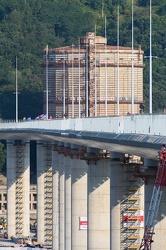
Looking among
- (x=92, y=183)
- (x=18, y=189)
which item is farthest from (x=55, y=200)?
(x=92, y=183)

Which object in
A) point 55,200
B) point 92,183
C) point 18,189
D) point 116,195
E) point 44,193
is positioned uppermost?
point 116,195

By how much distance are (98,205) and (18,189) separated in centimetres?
7218

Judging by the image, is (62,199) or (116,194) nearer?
(116,194)

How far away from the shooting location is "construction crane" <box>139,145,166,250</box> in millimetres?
70250

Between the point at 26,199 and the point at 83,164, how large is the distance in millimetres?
55826

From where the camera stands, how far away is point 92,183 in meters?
113

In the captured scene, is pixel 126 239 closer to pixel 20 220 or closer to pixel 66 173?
pixel 66 173

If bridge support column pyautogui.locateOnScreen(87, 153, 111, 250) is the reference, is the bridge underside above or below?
above

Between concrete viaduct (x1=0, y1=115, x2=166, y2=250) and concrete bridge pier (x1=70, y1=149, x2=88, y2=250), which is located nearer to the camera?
concrete viaduct (x1=0, y1=115, x2=166, y2=250)

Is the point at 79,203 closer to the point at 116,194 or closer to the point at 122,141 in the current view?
the point at 116,194

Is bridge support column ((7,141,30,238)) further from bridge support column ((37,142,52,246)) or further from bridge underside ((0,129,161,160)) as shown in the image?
bridge underside ((0,129,161,160))

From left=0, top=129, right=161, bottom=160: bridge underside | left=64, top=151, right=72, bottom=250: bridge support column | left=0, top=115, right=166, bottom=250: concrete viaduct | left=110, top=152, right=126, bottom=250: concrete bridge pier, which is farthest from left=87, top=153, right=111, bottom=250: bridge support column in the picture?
left=64, top=151, right=72, bottom=250: bridge support column

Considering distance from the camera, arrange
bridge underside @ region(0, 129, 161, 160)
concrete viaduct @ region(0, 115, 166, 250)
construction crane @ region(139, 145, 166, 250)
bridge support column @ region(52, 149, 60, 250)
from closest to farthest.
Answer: construction crane @ region(139, 145, 166, 250) < bridge underside @ region(0, 129, 161, 160) < concrete viaduct @ region(0, 115, 166, 250) < bridge support column @ region(52, 149, 60, 250)

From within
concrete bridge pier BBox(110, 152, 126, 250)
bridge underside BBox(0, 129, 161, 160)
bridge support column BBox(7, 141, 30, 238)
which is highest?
bridge underside BBox(0, 129, 161, 160)
